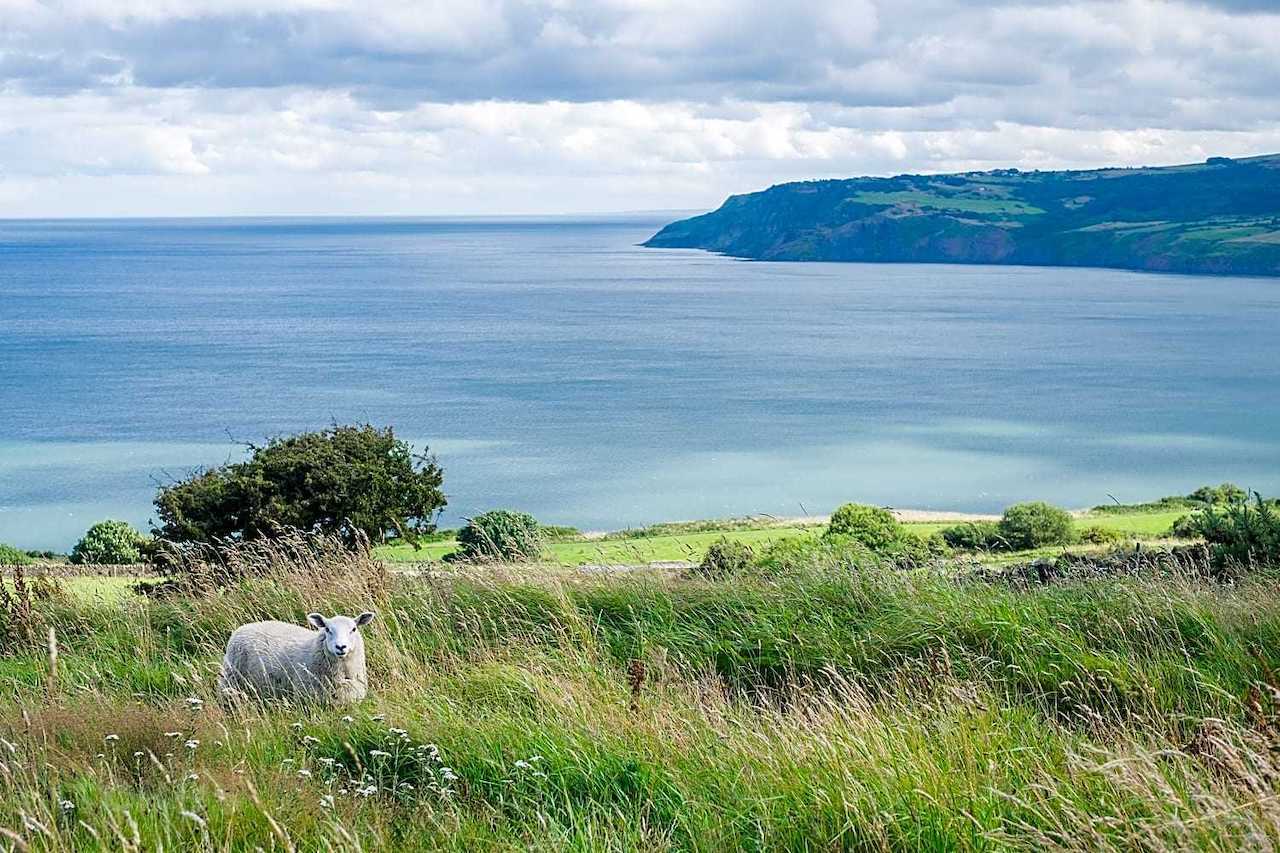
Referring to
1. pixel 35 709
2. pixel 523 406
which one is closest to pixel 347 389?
pixel 523 406

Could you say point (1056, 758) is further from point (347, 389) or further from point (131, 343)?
point (131, 343)

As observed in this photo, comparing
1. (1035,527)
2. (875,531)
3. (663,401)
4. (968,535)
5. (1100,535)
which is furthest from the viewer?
(663,401)

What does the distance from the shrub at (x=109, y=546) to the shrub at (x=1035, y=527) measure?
31.2m

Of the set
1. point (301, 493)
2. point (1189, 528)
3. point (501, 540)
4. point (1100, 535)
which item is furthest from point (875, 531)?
point (1189, 528)

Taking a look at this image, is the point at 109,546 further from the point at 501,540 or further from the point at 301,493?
the point at 501,540

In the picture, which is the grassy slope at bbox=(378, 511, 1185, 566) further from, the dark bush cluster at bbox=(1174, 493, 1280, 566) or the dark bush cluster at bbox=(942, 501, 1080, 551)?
the dark bush cluster at bbox=(1174, 493, 1280, 566)

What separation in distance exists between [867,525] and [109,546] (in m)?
27.0

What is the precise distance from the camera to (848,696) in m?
6.44

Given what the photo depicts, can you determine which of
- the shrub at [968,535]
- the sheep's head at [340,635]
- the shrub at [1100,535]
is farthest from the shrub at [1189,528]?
the sheep's head at [340,635]

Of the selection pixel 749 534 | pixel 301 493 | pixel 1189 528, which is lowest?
pixel 749 534

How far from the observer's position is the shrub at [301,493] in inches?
984

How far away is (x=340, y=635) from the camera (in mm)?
7719

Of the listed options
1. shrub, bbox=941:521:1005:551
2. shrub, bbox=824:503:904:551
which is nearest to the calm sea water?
shrub, bbox=941:521:1005:551

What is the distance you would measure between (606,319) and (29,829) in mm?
157463
